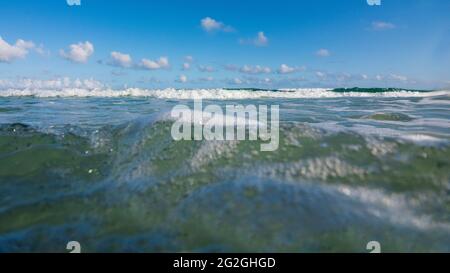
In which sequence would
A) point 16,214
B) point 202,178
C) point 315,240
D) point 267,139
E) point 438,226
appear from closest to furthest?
point 315,240 → point 438,226 → point 16,214 → point 202,178 → point 267,139

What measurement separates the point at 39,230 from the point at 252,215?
1565 millimetres

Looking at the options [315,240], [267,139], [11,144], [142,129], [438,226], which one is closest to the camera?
[315,240]

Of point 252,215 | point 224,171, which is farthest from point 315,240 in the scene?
point 224,171

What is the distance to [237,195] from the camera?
2.68m

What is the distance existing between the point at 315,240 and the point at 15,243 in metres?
2.03

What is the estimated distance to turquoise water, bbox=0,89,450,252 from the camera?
7.29ft

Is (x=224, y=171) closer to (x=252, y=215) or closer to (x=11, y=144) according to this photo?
(x=252, y=215)

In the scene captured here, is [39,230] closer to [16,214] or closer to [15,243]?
[15,243]

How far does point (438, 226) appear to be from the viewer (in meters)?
2.33

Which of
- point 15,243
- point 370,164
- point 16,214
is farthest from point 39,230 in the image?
point 370,164

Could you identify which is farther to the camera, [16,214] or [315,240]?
[16,214]

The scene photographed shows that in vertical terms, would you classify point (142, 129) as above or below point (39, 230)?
above

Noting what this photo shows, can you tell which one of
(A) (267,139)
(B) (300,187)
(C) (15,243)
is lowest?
(C) (15,243)

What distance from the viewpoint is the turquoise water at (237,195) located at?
7.29 feet
